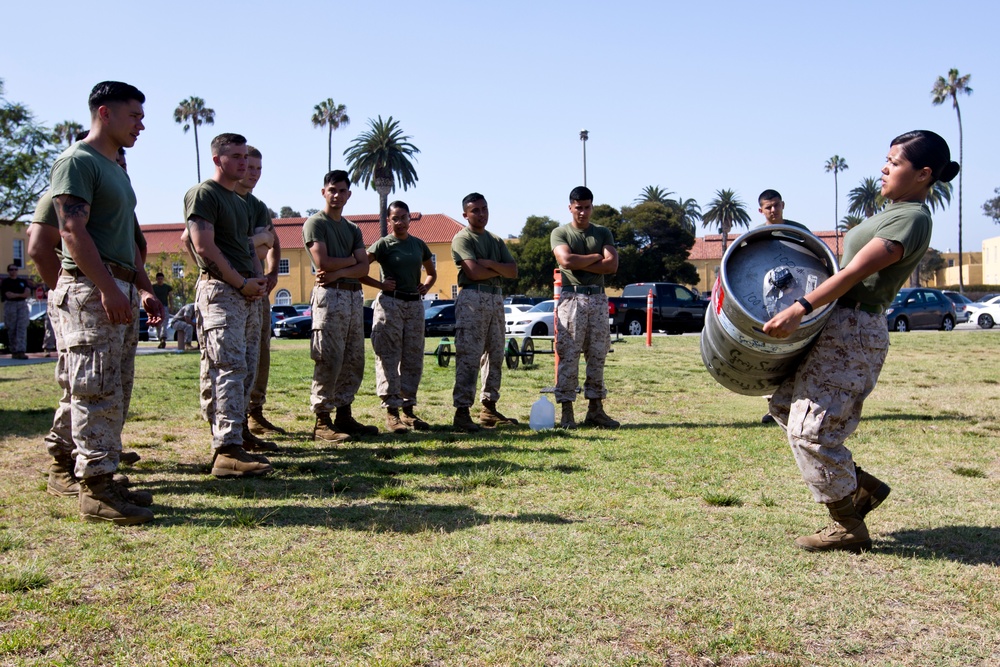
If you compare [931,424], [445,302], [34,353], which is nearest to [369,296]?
[445,302]

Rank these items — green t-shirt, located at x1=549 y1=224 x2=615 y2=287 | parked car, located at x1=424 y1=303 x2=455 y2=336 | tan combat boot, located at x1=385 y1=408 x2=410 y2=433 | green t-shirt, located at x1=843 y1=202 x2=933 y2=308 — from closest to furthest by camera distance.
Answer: green t-shirt, located at x1=843 y1=202 x2=933 y2=308, tan combat boot, located at x1=385 y1=408 x2=410 y2=433, green t-shirt, located at x1=549 y1=224 x2=615 y2=287, parked car, located at x1=424 y1=303 x2=455 y2=336

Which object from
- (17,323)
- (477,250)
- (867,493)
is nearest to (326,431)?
(477,250)

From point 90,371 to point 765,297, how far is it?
3.28 metres

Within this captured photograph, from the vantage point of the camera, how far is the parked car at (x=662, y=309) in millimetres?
28422

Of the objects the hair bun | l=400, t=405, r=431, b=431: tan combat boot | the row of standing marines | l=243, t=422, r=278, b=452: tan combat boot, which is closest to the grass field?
l=243, t=422, r=278, b=452: tan combat boot

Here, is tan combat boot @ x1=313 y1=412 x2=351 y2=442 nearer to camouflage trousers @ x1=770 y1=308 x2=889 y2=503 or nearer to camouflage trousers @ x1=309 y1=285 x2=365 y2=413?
camouflage trousers @ x1=309 y1=285 x2=365 y2=413

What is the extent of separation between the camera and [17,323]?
17188 mm

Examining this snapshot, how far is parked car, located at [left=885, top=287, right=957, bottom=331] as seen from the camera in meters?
28.8

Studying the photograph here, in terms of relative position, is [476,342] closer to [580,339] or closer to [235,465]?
[580,339]

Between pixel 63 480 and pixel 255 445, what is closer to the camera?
pixel 63 480

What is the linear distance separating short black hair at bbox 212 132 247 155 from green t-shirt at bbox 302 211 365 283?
118 cm

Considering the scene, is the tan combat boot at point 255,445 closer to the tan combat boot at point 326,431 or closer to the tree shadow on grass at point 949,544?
the tan combat boot at point 326,431

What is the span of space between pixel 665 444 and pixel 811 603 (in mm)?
3433

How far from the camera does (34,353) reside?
20281 mm
